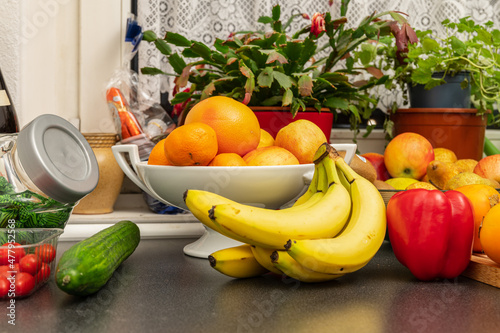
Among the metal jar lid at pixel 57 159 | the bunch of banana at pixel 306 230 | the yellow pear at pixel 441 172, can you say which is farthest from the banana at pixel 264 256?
the yellow pear at pixel 441 172

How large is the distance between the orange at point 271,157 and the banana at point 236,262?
13cm

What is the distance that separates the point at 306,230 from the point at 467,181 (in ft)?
1.31

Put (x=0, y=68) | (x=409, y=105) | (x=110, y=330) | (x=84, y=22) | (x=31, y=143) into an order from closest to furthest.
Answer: (x=110, y=330) < (x=31, y=143) < (x=0, y=68) < (x=84, y=22) < (x=409, y=105)

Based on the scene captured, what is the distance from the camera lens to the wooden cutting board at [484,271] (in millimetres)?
591

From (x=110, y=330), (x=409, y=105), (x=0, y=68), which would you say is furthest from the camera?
(x=409, y=105)

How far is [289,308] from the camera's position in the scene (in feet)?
1.64

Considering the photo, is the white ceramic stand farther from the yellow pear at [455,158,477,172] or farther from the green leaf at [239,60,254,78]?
the yellow pear at [455,158,477,172]

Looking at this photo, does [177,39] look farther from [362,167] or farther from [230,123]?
[362,167]

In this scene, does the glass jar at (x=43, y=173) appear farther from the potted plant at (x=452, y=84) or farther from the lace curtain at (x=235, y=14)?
the potted plant at (x=452, y=84)

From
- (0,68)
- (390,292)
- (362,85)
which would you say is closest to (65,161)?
(390,292)

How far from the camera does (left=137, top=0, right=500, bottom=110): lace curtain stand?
46.5 inches

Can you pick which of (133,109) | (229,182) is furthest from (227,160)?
(133,109)

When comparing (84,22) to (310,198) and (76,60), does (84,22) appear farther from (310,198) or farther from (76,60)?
(310,198)

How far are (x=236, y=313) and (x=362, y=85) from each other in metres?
0.73
